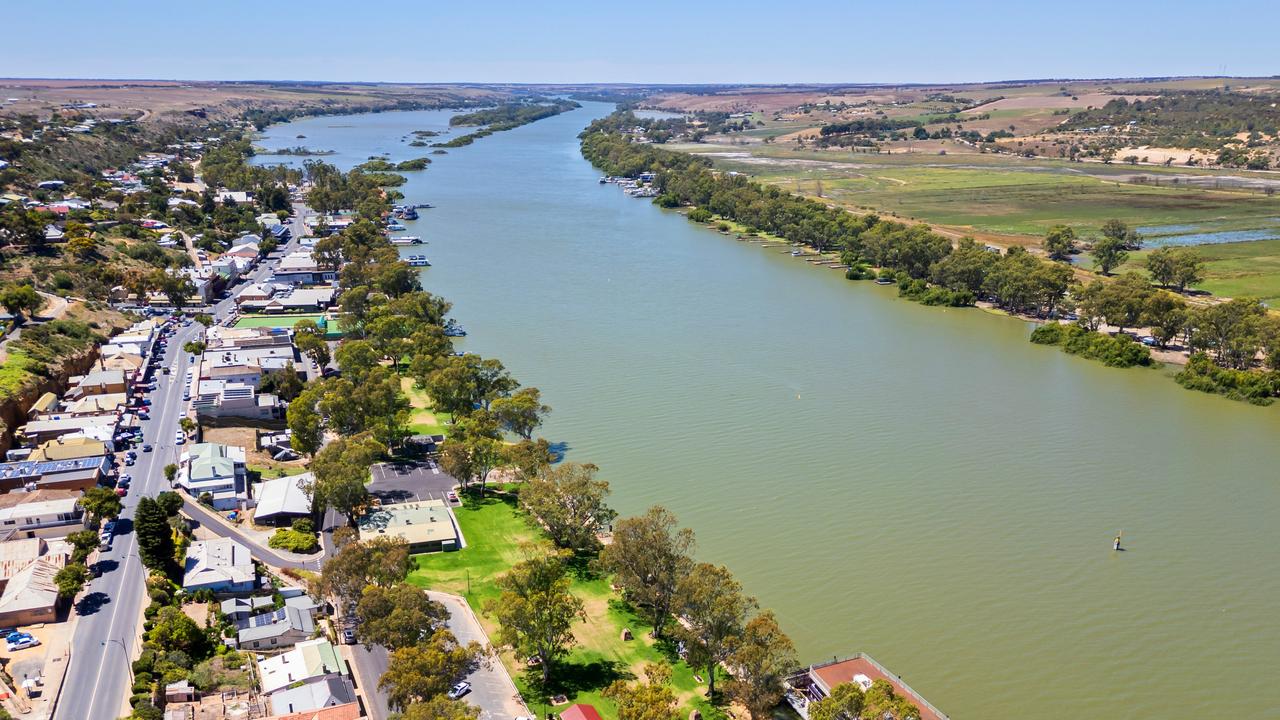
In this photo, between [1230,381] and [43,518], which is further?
[1230,381]

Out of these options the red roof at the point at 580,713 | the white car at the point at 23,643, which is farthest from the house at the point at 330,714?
the white car at the point at 23,643

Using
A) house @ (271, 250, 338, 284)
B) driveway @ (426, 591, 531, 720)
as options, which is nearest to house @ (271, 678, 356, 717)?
driveway @ (426, 591, 531, 720)

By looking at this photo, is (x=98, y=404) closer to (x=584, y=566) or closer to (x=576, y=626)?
(x=584, y=566)

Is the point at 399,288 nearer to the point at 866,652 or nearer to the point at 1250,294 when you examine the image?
the point at 866,652

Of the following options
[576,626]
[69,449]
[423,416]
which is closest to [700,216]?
[423,416]

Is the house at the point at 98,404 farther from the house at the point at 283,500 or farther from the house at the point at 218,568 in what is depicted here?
the house at the point at 218,568

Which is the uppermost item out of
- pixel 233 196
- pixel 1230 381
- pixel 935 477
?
pixel 233 196

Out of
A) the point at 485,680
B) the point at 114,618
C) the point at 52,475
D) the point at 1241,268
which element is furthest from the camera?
the point at 1241,268

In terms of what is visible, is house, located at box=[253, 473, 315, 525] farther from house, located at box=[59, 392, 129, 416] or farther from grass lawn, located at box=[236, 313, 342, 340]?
grass lawn, located at box=[236, 313, 342, 340]
